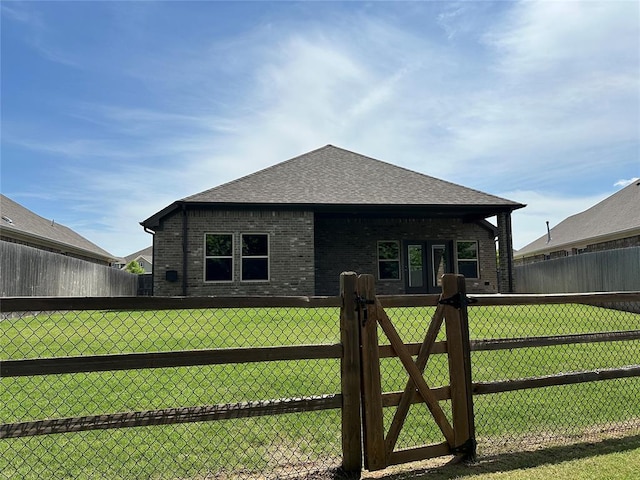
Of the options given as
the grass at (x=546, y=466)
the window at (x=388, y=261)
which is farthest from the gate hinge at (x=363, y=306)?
the window at (x=388, y=261)

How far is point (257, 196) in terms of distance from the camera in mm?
15664

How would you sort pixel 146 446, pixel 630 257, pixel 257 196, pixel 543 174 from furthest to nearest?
1. pixel 543 174
2. pixel 257 196
3. pixel 630 257
4. pixel 146 446

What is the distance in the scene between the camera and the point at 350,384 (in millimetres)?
3184

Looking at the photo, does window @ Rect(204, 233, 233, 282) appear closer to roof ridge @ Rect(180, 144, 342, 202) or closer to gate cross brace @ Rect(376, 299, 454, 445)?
roof ridge @ Rect(180, 144, 342, 202)

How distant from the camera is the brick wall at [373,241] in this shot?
1767cm

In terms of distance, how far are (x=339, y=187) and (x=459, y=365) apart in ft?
45.8

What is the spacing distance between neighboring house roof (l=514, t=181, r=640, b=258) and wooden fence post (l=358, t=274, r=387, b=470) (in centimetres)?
2066

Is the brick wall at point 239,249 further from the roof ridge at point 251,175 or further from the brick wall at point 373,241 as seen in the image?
the brick wall at point 373,241

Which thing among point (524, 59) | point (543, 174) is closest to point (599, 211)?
point (543, 174)

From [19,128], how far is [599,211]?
104 ft

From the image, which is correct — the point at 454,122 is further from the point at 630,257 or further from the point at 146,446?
the point at 146,446

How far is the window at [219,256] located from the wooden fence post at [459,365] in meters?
12.8

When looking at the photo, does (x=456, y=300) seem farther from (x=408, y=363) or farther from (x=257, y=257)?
(x=257, y=257)

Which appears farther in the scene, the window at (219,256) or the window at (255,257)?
the window at (255,257)
